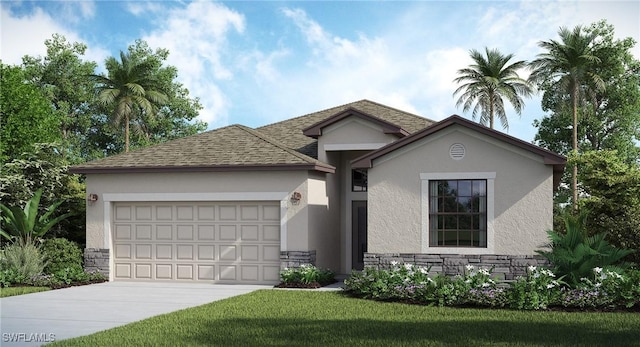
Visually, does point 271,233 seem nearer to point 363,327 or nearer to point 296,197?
point 296,197

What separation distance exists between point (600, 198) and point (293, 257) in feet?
31.3

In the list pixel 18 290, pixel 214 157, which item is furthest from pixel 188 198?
pixel 18 290

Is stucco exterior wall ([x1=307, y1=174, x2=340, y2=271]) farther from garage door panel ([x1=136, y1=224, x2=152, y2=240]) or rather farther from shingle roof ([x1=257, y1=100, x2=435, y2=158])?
garage door panel ([x1=136, y1=224, x2=152, y2=240])

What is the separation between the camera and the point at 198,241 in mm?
18609

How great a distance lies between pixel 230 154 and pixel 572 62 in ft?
80.9

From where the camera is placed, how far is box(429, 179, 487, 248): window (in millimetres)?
A: 16266

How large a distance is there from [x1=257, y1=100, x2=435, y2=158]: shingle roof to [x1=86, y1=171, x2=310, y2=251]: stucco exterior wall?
2.50m

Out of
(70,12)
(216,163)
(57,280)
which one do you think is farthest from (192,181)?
(70,12)

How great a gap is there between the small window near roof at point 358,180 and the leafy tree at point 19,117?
22.4m

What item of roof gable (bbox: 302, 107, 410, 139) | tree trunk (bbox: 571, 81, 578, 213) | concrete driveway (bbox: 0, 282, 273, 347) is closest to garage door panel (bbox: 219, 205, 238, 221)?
concrete driveway (bbox: 0, 282, 273, 347)

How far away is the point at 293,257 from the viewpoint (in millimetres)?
17703

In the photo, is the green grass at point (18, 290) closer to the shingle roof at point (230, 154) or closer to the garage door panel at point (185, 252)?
the garage door panel at point (185, 252)

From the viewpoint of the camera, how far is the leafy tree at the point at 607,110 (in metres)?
38.3

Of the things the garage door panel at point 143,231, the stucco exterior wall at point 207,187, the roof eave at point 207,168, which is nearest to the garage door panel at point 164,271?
the garage door panel at point 143,231
